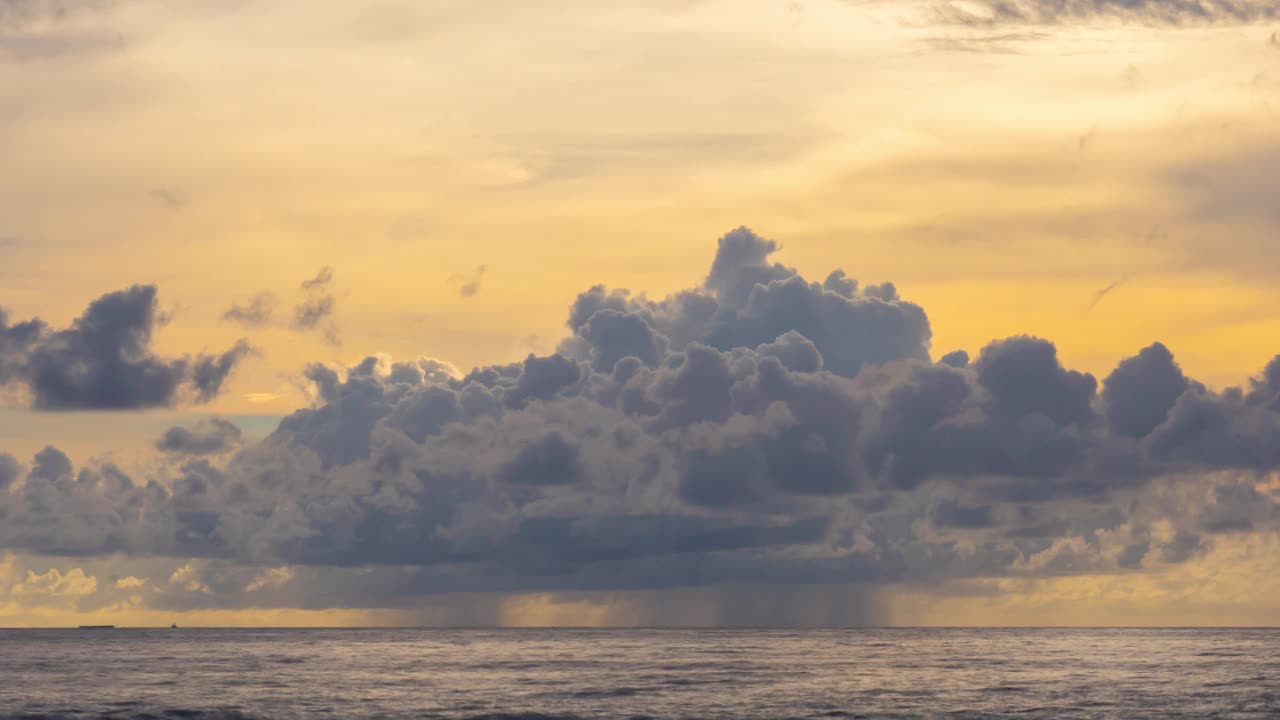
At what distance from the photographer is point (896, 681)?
19175 centimetres

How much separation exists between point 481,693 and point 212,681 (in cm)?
4812

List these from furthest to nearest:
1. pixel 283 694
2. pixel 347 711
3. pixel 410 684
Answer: pixel 410 684 → pixel 283 694 → pixel 347 711

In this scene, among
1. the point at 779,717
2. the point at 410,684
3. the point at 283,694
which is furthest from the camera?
the point at 410,684

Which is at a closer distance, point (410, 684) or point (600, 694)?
point (600, 694)

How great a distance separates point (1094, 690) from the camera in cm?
17338

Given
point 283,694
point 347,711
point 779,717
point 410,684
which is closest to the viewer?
point 779,717

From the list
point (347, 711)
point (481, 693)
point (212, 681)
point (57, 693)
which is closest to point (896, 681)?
point (481, 693)

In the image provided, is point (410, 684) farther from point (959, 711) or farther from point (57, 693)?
point (959, 711)

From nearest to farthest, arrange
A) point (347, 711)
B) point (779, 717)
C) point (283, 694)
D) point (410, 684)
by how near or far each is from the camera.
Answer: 1. point (779, 717)
2. point (347, 711)
3. point (283, 694)
4. point (410, 684)

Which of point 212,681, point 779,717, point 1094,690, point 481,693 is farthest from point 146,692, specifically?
point 1094,690

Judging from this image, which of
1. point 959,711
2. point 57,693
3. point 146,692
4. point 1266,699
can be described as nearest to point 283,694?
point 146,692

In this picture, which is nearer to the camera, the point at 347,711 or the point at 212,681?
the point at 347,711

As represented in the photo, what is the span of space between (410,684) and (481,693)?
21.3 metres

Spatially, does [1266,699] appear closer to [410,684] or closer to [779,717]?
[779,717]
